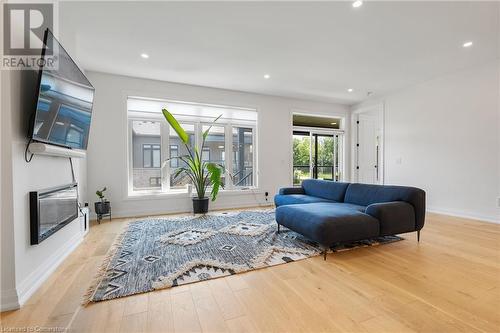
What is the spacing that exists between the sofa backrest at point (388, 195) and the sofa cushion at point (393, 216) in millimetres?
97

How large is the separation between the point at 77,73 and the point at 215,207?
337 cm

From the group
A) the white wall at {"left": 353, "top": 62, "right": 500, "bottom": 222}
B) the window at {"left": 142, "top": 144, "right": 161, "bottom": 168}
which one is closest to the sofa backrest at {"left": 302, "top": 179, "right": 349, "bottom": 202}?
the white wall at {"left": 353, "top": 62, "right": 500, "bottom": 222}

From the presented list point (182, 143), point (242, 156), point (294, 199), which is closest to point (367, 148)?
point (242, 156)

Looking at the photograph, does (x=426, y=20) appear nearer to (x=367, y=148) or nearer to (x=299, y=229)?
(x=299, y=229)

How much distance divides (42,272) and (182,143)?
3269mm

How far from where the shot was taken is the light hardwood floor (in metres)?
1.41

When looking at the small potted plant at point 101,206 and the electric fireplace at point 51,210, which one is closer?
the electric fireplace at point 51,210

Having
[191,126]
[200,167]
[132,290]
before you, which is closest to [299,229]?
[132,290]

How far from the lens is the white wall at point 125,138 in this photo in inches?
163

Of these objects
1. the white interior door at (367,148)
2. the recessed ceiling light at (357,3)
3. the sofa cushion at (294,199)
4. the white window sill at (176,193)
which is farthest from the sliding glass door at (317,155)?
the recessed ceiling light at (357,3)

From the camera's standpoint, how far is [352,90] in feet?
17.0

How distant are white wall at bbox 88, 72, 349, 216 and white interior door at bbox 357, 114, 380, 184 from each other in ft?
6.67

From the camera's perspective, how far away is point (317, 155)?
6395mm

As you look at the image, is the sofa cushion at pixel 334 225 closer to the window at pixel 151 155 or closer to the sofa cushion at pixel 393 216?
the sofa cushion at pixel 393 216
